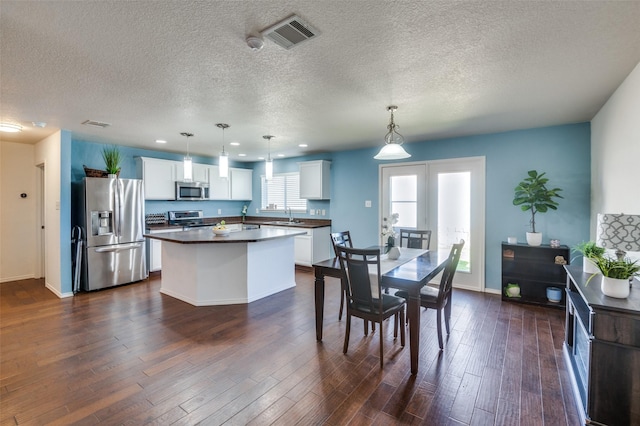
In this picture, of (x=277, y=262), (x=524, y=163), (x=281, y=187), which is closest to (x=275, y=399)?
(x=277, y=262)

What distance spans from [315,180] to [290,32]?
425 centimetres

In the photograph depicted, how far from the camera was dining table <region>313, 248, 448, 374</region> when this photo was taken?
235 cm

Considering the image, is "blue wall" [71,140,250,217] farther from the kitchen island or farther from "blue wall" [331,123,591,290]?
"blue wall" [331,123,591,290]

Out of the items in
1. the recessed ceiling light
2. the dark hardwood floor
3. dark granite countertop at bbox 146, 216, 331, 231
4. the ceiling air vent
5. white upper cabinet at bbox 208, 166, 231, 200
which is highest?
the recessed ceiling light

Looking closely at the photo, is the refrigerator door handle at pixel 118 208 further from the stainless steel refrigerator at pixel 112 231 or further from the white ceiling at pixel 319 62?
the white ceiling at pixel 319 62

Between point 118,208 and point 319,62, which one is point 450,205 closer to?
point 319,62

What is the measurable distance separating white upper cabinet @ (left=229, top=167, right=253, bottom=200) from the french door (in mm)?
3811

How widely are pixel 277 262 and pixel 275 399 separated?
2.50 meters

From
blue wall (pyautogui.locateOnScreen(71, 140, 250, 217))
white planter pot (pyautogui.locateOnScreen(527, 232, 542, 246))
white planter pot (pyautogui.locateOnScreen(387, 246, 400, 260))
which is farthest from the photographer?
blue wall (pyautogui.locateOnScreen(71, 140, 250, 217))

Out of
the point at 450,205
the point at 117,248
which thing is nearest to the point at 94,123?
the point at 117,248

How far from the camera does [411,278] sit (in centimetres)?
240

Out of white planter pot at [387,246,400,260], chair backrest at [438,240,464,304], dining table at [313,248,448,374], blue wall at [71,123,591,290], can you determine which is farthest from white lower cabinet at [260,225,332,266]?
chair backrest at [438,240,464,304]

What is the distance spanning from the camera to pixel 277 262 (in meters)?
4.48

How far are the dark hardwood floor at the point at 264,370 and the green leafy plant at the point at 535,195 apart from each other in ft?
4.38
